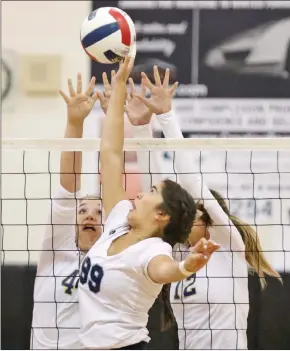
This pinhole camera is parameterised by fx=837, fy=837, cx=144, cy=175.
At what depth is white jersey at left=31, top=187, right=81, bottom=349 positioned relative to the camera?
3789 mm

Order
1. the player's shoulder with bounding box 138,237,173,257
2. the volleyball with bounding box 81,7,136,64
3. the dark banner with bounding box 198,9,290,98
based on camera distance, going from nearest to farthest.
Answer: the player's shoulder with bounding box 138,237,173,257 → the volleyball with bounding box 81,7,136,64 → the dark banner with bounding box 198,9,290,98

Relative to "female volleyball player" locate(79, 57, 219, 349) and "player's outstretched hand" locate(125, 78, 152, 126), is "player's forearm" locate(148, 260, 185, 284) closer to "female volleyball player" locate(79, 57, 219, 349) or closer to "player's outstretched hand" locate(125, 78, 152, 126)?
"female volleyball player" locate(79, 57, 219, 349)

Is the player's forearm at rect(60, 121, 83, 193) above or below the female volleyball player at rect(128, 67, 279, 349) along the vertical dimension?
above

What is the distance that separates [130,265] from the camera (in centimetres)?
293

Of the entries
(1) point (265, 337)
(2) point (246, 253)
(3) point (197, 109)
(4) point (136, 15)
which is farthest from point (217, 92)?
(2) point (246, 253)

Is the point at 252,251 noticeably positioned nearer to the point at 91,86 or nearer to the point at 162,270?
the point at 91,86

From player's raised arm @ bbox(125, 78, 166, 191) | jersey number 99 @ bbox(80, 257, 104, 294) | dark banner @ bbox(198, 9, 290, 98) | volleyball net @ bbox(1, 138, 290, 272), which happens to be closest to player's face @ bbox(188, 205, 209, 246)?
player's raised arm @ bbox(125, 78, 166, 191)

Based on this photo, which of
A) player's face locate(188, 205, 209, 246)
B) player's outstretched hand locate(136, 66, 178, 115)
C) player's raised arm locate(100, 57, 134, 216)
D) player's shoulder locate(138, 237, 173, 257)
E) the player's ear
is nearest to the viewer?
player's shoulder locate(138, 237, 173, 257)

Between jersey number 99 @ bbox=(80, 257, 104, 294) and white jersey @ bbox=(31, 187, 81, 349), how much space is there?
77cm

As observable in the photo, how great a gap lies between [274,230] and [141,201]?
12.5 ft

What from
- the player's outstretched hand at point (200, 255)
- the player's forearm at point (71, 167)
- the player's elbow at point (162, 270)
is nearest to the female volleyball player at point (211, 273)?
the player's forearm at point (71, 167)

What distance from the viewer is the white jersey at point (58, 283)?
3.79 meters

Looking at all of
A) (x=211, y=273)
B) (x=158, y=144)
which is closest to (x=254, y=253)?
(x=211, y=273)

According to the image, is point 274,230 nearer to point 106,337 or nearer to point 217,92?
point 217,92
